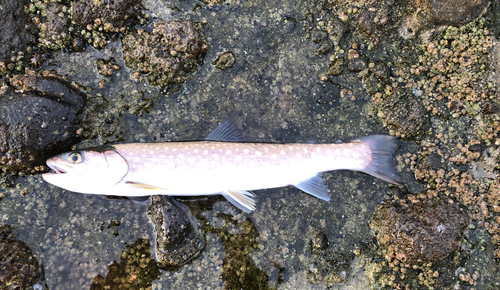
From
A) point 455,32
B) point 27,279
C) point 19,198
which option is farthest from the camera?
point 455,32

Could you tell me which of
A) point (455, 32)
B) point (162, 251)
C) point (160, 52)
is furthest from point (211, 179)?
point (455, 32)

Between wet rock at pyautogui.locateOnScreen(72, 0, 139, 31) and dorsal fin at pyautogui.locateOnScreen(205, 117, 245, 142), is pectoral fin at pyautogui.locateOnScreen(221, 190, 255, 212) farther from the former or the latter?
wet rock at pyautogui.locateOnScreen(72, 0, 139, 31)

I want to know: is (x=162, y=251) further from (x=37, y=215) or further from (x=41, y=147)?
(x=41, y=147)

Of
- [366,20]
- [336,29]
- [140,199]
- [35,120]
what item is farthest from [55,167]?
[366,20]

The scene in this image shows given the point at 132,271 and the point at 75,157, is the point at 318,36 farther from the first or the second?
the point at 132,271

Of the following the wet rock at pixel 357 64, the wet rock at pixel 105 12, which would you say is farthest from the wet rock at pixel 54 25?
the wet rock at pixel 357 64
